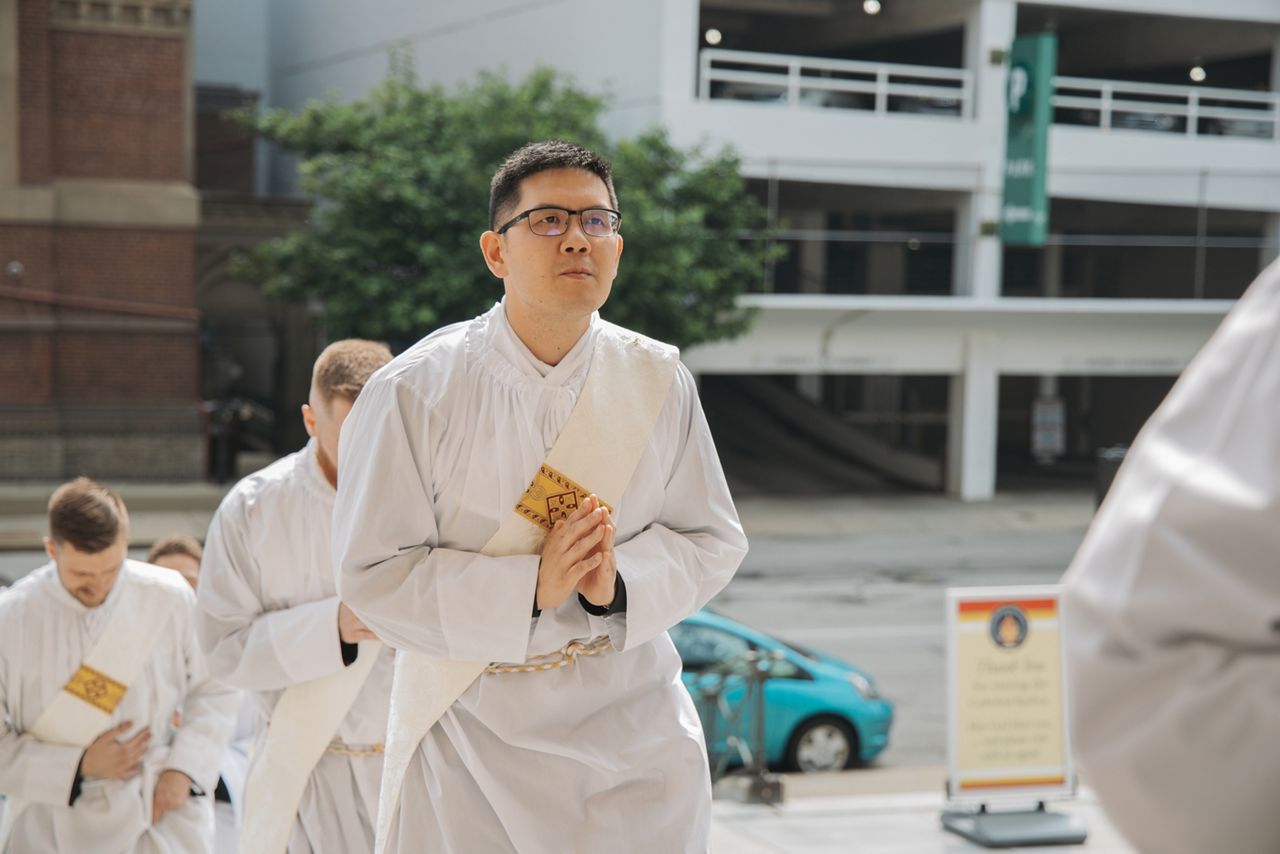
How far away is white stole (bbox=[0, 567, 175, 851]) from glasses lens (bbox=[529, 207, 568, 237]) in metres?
2.31

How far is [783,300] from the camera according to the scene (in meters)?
26.6

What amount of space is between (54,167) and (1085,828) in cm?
2151

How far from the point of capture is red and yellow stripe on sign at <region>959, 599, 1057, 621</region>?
29.2ft

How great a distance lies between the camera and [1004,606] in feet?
29.4

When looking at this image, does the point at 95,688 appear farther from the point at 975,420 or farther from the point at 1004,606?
the point at 975,420

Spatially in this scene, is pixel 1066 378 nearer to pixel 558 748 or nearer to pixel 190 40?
pixel 190 40

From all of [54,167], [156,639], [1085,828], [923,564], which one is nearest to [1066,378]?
[923,564]

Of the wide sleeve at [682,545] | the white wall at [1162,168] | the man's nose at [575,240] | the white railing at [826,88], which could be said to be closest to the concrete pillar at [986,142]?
the white railing at [826,88]

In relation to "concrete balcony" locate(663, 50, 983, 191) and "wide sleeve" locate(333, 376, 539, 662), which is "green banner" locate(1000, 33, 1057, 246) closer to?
"concrete balcony" locate(663, 50, 983, 191)

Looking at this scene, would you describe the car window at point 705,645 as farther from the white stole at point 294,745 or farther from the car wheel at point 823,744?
the white stole at point 294,745

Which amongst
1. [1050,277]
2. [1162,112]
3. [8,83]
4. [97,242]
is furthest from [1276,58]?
[8,83]

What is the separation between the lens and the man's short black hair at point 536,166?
11.4 ft

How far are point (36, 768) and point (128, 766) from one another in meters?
0.27

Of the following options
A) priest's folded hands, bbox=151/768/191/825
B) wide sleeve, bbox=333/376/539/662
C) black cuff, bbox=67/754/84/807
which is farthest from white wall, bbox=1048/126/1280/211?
wide sleeve, bbox=333/376/539/662
